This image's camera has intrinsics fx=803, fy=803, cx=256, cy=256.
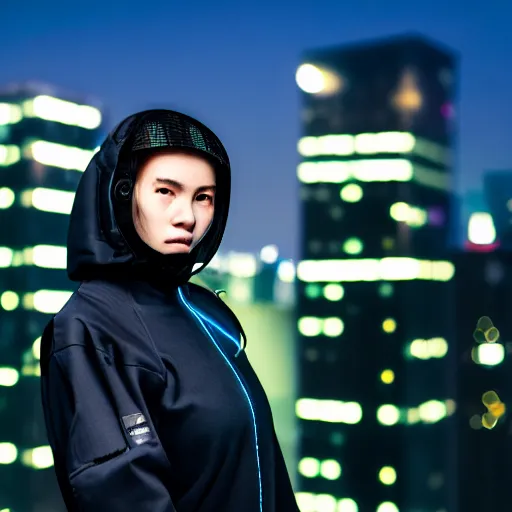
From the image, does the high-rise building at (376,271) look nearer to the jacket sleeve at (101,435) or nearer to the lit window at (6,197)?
the lit window at (6,197)

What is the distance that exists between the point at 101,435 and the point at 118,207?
361mm

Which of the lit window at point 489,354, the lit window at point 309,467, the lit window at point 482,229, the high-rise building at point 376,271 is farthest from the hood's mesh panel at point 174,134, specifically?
the lit window at point 309,467

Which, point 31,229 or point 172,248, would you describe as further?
point 31,229

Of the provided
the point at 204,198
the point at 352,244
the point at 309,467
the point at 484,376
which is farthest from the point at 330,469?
the point at 204,198

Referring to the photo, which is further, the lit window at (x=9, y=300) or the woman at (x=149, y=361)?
the lit window at (x=9, y=300)

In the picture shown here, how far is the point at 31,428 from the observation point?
3109cm

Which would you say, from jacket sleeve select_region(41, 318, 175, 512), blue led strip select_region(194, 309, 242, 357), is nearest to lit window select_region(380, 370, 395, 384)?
blue led strip select_region(194, 309, 242, 357)

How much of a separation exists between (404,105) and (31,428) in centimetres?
1914

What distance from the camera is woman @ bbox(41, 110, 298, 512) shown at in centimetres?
114

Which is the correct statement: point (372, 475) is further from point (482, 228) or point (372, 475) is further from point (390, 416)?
point (482, 228)

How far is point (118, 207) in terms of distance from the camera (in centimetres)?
128

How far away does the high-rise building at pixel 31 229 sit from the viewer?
2606cm

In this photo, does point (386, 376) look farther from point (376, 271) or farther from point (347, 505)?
point (347, 505)

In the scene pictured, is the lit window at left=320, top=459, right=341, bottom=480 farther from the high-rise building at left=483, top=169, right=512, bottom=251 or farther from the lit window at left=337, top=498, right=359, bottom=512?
the high-rise building at left=483, top=169, right=512, bottom=251
